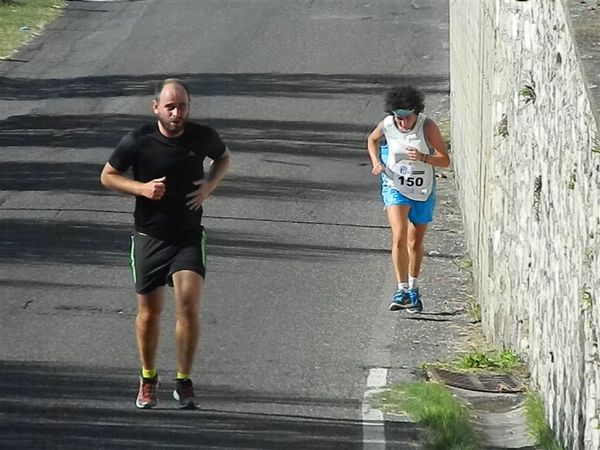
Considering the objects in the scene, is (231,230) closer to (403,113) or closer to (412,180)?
(412,180)

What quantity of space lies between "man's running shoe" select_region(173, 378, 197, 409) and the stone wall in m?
2.12

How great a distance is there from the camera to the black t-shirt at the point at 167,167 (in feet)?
30.5

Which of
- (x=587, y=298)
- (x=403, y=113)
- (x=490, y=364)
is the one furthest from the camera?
(x=403, y=113)

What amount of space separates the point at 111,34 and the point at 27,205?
11726 mm

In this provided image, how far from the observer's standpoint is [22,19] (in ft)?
91.3

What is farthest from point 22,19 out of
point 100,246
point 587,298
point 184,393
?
point 587,298

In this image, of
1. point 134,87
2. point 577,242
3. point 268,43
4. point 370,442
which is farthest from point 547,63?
point 268,43

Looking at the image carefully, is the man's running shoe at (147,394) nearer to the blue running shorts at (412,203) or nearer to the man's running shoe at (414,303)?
the man's running shoe at (414,303)

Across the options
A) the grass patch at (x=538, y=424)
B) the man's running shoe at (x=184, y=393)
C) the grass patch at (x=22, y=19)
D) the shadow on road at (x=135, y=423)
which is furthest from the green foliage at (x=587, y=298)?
the grass patch at (x=22, y=19)

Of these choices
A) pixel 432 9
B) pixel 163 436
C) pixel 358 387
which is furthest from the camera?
pixel 432 9

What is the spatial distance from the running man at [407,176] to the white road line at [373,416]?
173 cm

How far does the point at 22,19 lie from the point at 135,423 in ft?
64.5

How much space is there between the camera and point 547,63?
9188 millimetres

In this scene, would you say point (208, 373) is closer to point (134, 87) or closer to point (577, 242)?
point (577, 242)
